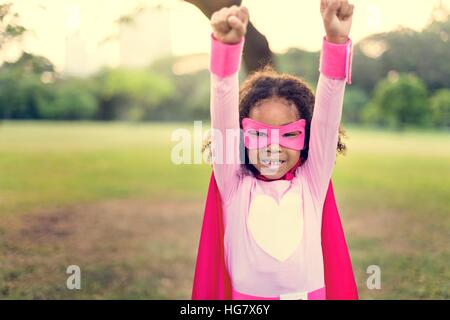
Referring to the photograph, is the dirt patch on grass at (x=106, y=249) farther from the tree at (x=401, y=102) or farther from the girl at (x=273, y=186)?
the tree at (x=401, y=102)

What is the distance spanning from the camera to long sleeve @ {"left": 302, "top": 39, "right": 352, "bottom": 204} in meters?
1.56

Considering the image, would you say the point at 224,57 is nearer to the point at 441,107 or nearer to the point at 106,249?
the point at 441,107

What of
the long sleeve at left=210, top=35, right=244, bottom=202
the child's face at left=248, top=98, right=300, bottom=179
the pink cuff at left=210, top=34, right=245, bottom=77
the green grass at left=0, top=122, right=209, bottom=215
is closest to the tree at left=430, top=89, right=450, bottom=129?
the green grass at left=0, top=122, right=209, bottom=215

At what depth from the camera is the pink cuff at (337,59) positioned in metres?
1.55

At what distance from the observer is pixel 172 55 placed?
3.48 meters

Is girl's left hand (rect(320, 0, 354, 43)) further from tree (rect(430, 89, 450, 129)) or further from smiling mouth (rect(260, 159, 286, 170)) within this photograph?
tree (rect(430, 89, 450, 129))

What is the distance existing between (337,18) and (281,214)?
552 millimetres

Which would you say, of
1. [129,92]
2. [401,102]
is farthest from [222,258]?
[401,102]

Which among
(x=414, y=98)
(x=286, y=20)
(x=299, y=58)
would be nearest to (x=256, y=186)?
(x=286, y=20)

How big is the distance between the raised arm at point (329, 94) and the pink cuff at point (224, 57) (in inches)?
9.2

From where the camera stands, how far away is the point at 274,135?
1.68m

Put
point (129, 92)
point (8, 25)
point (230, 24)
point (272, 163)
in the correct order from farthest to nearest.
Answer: point (129, 92) → point (8, 25) → point (272, 163) → point (230, 24)

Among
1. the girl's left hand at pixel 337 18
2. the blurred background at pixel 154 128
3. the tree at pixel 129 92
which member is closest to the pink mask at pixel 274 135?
the girl's left hand at pixel 337 18
